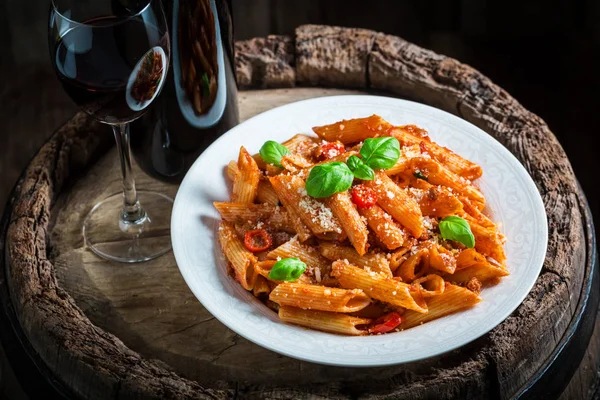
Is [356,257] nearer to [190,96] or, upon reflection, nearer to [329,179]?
[329,179]

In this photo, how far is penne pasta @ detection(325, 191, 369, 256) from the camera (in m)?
2.35

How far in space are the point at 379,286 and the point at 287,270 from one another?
260mm

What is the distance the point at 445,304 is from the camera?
227 centimetres

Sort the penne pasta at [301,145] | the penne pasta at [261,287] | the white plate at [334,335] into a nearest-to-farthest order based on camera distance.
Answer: the white plate at [334,335] < the penne pasta at [261,287] < the penne pasta at [301,145]

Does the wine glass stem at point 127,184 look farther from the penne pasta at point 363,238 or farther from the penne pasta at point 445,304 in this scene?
the penne pasta at point 445,304

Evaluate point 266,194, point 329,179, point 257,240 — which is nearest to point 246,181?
point 266,194

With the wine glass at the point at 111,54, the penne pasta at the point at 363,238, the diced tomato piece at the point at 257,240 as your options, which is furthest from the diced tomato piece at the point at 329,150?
the wine glass at the point at 111,54

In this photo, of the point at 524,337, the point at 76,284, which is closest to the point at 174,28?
the point at 76,284

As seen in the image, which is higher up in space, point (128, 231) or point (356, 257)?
point (356, 257)

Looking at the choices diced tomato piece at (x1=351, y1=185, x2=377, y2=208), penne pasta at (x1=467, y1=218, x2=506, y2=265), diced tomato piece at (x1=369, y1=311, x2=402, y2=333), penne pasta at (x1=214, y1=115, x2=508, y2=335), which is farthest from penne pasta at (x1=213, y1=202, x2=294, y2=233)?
penne pasta at (x1=467, y1=218, x2=506, y2=265)

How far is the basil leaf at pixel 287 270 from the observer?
7.55ft

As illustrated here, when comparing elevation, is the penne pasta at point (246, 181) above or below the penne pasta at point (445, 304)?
above

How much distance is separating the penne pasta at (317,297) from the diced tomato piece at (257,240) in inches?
8.2

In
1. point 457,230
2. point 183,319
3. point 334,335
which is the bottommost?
point 183,319
